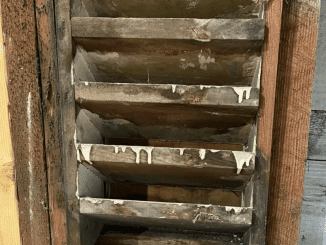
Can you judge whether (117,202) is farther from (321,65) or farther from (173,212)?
(321,65)

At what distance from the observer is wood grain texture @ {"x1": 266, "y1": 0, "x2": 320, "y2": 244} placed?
930 mm

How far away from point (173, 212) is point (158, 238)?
0.35 meters

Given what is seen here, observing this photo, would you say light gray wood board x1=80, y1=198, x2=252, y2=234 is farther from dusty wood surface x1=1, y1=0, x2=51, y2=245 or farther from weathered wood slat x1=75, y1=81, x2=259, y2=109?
weathered wood slat x1=75, y1=81, x2=259, y2=109

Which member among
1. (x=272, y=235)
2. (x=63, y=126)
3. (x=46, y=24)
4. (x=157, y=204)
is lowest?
(x=272, y=235)

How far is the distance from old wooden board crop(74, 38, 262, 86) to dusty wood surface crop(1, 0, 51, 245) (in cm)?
23

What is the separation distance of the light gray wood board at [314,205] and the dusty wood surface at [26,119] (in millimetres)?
1345

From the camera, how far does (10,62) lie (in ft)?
3.13

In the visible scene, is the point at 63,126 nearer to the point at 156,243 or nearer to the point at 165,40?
the point at 165,40

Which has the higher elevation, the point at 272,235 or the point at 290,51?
the point at 290,51

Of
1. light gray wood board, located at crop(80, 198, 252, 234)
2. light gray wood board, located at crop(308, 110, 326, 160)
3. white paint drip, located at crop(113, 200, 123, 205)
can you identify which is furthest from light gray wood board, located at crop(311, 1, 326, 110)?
white paint drip, located at crop(113, 200, 123, 205)

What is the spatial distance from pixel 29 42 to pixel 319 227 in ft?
5.70

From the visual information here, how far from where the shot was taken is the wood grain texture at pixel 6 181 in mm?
995

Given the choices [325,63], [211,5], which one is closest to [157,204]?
[211,5]

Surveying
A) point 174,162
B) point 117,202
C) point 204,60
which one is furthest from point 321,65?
point 117,202
